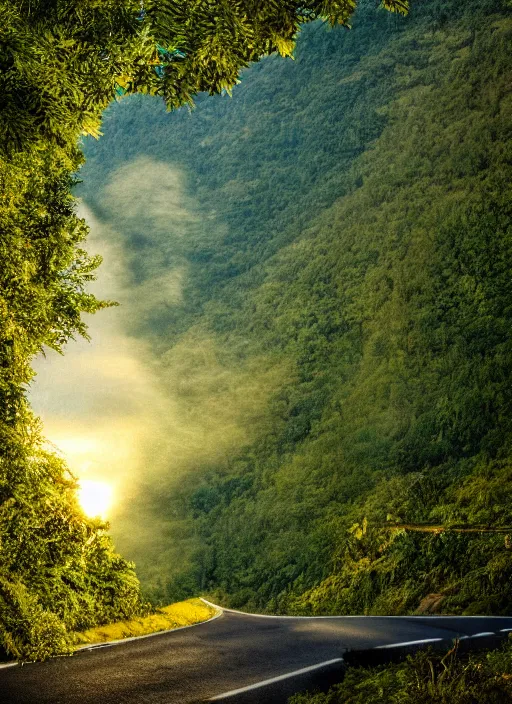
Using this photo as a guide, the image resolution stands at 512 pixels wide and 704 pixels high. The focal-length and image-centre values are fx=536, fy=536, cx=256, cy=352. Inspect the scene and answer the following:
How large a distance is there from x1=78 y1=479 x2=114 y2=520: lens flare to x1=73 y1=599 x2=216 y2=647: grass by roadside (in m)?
1.46

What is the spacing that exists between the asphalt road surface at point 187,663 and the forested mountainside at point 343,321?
564 centimetres

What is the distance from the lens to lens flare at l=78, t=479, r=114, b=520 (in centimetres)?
686

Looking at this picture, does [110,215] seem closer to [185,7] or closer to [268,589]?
[268,589]

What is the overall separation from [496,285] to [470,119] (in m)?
19.3

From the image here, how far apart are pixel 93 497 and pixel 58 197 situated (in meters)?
4.17

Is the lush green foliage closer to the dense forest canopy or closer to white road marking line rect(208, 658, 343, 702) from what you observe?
the dense forest canopy

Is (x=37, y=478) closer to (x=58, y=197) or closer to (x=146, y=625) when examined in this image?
(x=146, y=625)

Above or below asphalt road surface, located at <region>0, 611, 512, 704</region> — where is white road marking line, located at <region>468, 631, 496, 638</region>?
below

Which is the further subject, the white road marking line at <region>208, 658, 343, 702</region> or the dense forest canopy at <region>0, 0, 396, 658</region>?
the white road marking line at <region>208, 658, 343, 702</region>

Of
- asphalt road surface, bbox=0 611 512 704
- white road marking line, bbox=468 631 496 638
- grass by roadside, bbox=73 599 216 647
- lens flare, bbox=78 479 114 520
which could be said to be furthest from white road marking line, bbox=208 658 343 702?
white road marking line, bbox=468 631 496 638

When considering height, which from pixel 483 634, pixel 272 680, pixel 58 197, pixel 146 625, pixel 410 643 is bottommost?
pixel 483 634

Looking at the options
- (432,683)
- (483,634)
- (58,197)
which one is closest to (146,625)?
(432,683)

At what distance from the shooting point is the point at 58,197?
754cm

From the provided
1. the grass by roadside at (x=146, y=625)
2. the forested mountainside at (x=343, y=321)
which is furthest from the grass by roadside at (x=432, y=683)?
the forested mountainside at (x=343, y=321)
